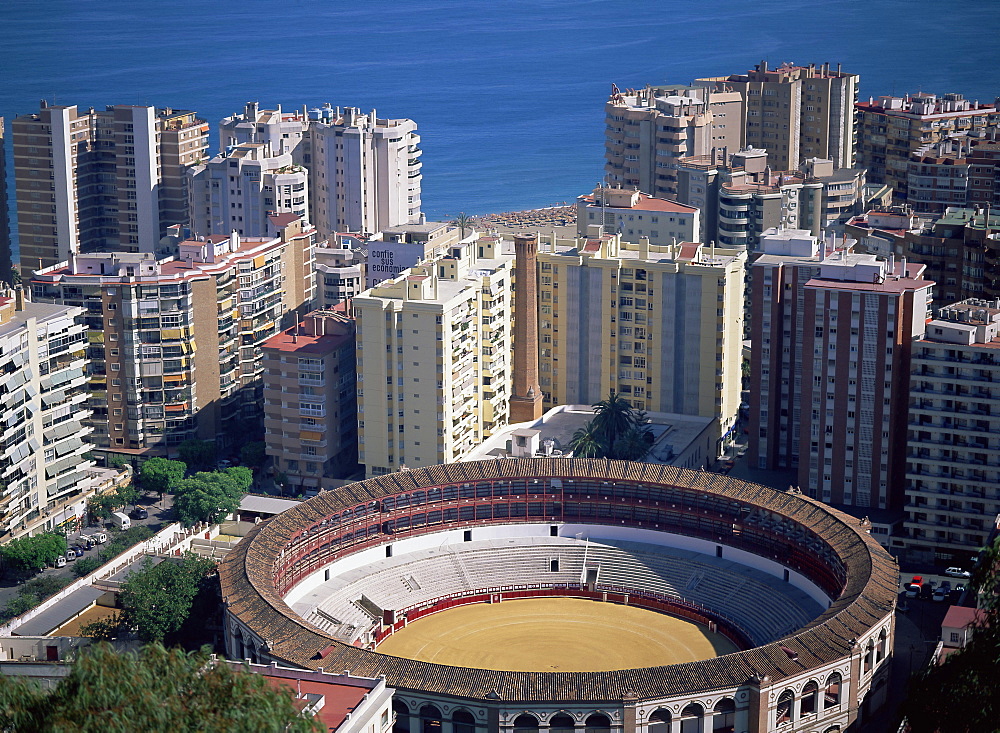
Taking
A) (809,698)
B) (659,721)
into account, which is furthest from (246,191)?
(659,721)

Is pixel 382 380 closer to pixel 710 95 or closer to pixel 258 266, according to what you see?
pixel 258 266

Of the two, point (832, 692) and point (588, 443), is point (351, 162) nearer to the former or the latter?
point (588, 443)

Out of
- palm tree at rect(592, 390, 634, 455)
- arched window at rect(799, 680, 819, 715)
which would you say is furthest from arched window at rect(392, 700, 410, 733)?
palm tree at rect(592, 390, 634, 455)

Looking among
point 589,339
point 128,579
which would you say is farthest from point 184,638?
point 589,339

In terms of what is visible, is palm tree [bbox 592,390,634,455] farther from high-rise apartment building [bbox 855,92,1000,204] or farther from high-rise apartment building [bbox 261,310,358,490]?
high-rise apartment building [bbox 855,92,1000,204]

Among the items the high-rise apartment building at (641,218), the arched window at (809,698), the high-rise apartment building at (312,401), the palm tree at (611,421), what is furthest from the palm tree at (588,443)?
the arched window at (809,698)

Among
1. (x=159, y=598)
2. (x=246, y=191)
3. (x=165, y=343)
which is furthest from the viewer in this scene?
(x=246, y=191)

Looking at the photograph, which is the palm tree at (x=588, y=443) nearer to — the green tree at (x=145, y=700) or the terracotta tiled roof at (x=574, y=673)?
the terracotta tiled roof at (x=574, y=673)
